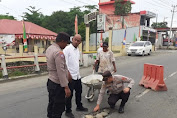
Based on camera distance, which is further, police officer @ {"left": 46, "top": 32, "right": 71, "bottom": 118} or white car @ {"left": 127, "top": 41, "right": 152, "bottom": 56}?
white car @ {"left": 127, "top": 41, "right": 152, "bottom": 56}

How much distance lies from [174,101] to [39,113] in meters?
3.60

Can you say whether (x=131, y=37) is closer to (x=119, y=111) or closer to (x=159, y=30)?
(x=159, y=30)

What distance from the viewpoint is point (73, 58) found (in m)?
3.73

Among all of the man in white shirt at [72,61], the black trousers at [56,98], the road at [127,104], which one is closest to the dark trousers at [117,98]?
the road at [127,104]

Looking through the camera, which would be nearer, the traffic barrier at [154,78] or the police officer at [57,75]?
Answer: the police officer at [57,75]

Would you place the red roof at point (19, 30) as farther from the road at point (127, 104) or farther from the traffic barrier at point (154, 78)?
the traffic barrier at point (154, 78)

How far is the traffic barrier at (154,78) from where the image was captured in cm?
546

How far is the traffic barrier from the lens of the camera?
546cm

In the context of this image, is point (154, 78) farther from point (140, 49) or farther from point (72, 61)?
point (140, 49)

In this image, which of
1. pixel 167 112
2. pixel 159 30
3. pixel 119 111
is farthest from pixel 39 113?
pixel 159 30

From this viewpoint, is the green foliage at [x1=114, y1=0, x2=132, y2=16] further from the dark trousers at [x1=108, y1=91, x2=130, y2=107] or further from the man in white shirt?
the man in white shirt

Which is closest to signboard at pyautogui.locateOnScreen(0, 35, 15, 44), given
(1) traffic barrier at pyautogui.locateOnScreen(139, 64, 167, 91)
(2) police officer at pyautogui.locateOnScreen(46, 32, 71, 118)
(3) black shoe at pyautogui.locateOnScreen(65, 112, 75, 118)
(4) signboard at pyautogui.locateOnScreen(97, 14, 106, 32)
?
(4) signboard at pyautogui.locateOnScreen(97, 14, 106, 32)

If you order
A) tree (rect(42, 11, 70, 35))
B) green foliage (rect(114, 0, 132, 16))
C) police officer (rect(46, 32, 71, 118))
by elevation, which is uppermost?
green foliage (rect(114, 0, 132, 16))

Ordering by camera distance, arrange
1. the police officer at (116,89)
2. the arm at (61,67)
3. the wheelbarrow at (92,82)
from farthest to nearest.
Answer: the wheelbarrow at (92,82), the police officer at (116,89), the arm at (61,67)
